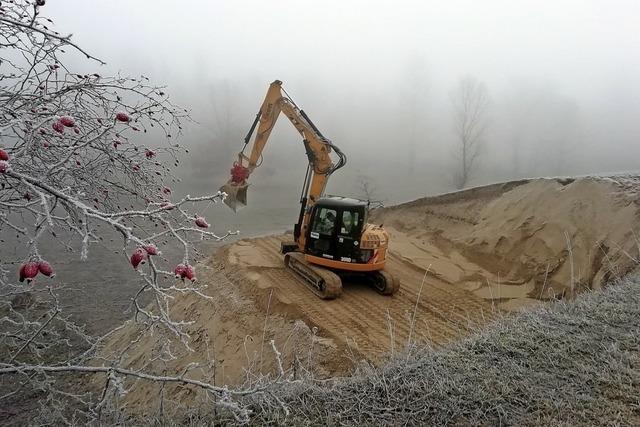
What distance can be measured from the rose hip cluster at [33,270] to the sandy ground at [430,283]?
468 cm

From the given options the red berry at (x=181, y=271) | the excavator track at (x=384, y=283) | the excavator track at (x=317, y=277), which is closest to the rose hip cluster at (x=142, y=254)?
the red berry at (x=181, y=271)

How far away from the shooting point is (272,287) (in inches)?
388

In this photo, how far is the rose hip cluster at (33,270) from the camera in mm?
1829

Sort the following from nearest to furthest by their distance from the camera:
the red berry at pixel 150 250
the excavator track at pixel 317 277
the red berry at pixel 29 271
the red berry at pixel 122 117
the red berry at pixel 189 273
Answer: the red berry at pixel 29 271
the red berry at pixel 150 250
the red berry at pixel 189 273
the red berry at pixel 122 117
the excavator track at pixel 317 277

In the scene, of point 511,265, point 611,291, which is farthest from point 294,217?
point 611,291

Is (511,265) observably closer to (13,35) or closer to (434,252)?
(434,252)

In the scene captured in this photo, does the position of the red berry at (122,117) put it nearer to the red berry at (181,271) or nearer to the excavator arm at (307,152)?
the red berry at (181,271)

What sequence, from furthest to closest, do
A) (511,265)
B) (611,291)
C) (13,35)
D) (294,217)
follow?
(294,217) → (511,265) → (611,291) → (13,35)

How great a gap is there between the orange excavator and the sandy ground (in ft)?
1.24

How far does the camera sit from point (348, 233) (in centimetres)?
957

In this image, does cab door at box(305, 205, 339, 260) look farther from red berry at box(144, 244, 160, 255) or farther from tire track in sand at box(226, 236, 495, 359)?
red berry at box(144, 244, 160, 255)

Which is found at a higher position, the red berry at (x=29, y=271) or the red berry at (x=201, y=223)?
the red berry at (x=201, y=223)

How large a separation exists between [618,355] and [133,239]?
11.5 feet

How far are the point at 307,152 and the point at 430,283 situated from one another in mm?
4302
